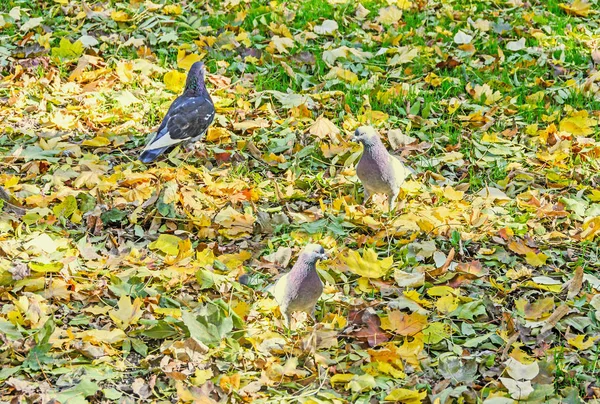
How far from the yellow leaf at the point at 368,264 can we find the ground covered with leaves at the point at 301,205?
1 cm

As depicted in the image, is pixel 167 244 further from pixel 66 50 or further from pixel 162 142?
pixel 66 50

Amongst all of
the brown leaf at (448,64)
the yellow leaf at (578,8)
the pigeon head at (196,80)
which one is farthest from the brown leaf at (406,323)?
the yellow leaf at (578,8)

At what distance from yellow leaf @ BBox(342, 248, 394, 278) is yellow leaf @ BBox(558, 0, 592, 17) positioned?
3.95m

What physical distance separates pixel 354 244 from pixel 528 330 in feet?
3.33

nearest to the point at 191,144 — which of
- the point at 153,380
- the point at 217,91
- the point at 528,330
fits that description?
the point at 217,91

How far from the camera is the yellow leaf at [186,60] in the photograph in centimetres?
599

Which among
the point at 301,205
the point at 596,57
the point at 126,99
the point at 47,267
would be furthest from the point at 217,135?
the point at 596,57

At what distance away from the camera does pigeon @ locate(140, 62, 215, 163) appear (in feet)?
16.0

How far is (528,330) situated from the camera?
11.6 feet

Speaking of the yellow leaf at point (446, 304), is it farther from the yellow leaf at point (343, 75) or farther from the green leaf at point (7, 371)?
the yellow leaf at point (343, 75)

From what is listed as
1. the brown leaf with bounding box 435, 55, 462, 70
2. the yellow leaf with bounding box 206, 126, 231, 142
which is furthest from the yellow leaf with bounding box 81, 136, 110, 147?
the brown leaf with bounding box 435, 55, 462, 70

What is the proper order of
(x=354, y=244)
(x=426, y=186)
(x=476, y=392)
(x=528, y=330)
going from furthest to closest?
(x=426, y=186) < (x=354, y=244) < (x=528, y=330) < (x=476, y=392)

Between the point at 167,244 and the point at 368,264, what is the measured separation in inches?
40.6

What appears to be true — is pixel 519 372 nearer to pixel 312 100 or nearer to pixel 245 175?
pixel 245 175
